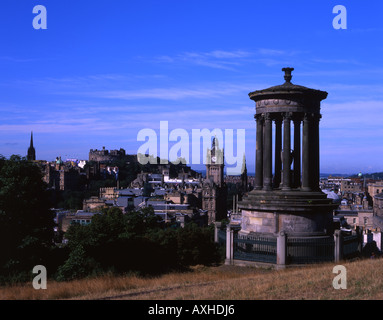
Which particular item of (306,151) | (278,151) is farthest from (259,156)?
(306,151)

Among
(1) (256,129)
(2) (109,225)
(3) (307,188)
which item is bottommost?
(2) (109,225)

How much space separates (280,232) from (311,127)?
20.1 ft

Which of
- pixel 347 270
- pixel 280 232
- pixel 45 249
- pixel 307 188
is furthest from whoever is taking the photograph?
pixel 45 249

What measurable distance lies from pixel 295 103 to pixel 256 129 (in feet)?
8.65

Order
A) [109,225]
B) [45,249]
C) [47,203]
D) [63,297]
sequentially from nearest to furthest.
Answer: [63,297], [109,225], [45,249], [47,203]

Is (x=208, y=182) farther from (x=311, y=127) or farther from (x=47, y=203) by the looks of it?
(x=311, y=127)

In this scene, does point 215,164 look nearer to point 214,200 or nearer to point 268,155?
point 214,200

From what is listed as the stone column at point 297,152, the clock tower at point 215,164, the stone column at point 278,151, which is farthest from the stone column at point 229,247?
the clock tower at point 215,164

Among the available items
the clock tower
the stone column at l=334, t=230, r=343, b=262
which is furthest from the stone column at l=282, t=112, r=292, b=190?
the clock tower

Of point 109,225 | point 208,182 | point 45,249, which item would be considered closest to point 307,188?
point 109,225

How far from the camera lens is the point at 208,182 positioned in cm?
15388

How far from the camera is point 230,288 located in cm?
1560
